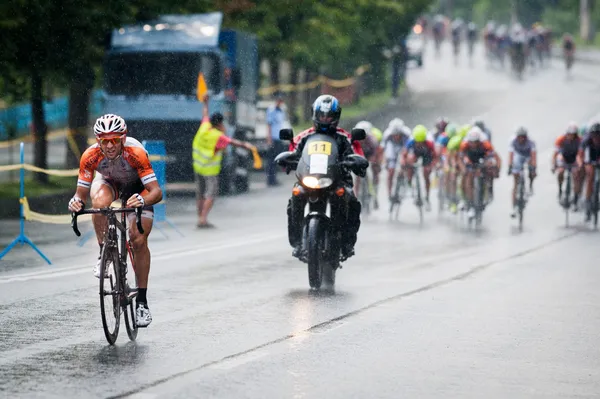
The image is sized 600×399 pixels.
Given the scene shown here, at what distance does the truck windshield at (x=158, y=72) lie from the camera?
2859 cm

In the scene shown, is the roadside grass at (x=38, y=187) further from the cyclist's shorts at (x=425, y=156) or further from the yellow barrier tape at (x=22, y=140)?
the cyclist's shorts at (x=425, y=156)

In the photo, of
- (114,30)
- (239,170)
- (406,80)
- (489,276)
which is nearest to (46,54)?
(114,30)

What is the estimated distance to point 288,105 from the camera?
51.7 meters

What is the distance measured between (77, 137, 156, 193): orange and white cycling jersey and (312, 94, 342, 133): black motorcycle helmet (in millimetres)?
4024

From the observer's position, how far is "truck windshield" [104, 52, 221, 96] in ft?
93.8

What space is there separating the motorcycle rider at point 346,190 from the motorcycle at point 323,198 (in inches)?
2.9

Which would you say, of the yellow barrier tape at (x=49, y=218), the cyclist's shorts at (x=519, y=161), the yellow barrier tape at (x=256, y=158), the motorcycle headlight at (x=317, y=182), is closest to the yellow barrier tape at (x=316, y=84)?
the cyclist's shorts at (x=519, y=161)

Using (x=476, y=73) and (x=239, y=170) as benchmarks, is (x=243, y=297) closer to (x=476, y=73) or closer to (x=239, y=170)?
(x=239, y=170)

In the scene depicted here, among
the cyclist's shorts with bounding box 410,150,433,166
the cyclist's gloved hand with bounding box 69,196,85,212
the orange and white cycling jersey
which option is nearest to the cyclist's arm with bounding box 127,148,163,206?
the orange and white cycling jersey

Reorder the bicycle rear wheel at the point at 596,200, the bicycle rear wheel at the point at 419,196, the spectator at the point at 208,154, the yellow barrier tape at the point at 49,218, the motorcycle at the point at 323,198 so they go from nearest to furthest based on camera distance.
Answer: the motorcycle at the point at 323,198, the yellow barrier tape at the point at 49,218, the spectator at the point at 208,154, the bicycle rear wheel at the point at 596,200, the bicycle rear wheel at the point at 419,196

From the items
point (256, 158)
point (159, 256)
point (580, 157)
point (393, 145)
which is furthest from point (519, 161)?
point (159, 256)

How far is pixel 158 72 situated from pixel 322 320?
1762 cm

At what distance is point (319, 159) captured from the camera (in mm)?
14031

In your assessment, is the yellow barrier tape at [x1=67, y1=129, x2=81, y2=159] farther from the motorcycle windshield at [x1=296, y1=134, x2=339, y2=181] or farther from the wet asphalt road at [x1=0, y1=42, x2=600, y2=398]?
the motorcycle windshield at [x1=296, y1=134, x2=339, y2=181]
